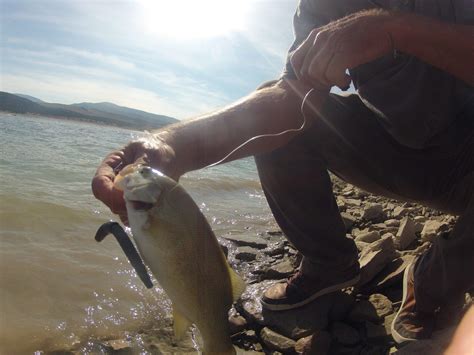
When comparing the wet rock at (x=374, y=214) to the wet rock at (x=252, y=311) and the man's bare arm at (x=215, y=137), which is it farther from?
the man's bare arm at (x=215, y=137)

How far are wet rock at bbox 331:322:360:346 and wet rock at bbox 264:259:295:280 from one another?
1.18 meters

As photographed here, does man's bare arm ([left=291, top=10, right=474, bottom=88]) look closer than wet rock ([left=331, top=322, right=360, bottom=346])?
Yes

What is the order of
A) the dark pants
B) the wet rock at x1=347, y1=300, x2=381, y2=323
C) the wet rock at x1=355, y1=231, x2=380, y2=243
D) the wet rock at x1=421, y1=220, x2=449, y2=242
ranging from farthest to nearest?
the wet rock at x1=355, y1=231, x2=380, y2=243
the wet rock at x1=421, y1=220, x2=449, y2=242
the wet rock at x1=347, y1=300, x2=381, y2=323
the dark pants

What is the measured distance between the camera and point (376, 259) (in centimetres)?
367

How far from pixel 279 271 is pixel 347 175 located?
1.61 meters

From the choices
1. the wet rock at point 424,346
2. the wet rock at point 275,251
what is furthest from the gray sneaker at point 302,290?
the wet rock at point 275,251

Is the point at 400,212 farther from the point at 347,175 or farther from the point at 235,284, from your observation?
the point at 235,284

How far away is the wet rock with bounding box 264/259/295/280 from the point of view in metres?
4.44

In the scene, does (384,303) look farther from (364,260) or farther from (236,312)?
(236,312)

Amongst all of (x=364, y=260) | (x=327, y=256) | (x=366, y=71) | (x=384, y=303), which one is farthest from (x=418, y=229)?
(x=366, y=71)

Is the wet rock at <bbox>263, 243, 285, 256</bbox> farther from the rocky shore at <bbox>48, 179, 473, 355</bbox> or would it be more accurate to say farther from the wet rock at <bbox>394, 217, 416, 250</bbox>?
the wet rock at <bbox>394, 217, 416, 250</bbox>

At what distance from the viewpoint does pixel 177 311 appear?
1.87 metres

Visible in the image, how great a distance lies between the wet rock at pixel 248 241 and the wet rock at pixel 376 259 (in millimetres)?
2123

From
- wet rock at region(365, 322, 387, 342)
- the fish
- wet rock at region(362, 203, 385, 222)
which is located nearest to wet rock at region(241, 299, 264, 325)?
wet rock at region(365, 322, 387, 342)
